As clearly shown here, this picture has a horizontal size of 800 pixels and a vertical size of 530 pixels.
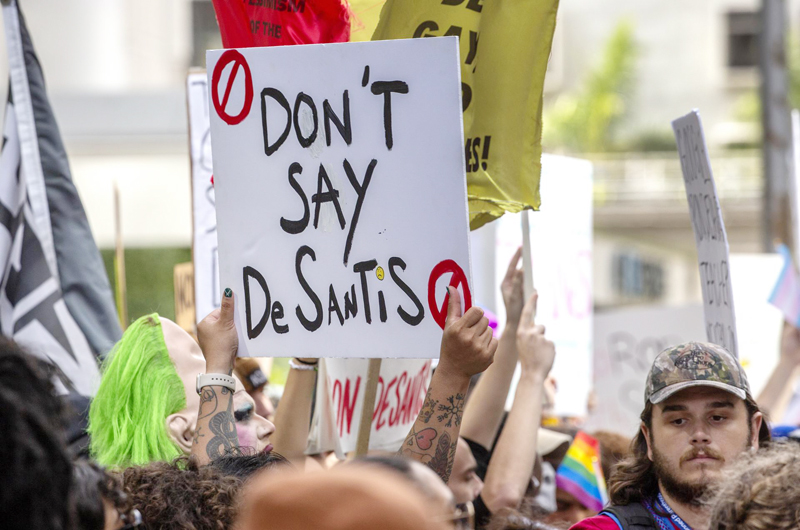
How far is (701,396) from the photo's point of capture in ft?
8.88

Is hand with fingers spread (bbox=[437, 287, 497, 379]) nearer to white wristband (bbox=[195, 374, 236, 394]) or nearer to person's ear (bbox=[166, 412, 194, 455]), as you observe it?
white wristband (bbox=[195, 374, 236, 394])

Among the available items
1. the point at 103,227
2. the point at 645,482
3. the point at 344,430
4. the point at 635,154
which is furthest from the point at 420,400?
the point at 635,154

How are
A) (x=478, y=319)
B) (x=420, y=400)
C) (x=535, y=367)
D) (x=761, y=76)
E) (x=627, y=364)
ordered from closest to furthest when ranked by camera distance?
(x=478, y=319)
(x=535, y=367)
(x=420, y=400)
(x=627, y=364)
(x=761, y=76)

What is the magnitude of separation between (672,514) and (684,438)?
0.66 ft

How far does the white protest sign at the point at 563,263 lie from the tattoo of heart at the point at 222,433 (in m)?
2.37

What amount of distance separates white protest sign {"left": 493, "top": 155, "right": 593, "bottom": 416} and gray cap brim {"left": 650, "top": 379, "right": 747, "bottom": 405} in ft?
→ 6.25

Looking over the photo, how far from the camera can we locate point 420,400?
3574 mm

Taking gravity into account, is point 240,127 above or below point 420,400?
above

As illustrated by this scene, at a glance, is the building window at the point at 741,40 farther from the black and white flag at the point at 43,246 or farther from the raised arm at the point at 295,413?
the raised arm at the point at 295,413

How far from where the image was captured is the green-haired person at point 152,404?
263 cm

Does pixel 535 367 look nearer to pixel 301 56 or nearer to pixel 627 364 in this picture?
pixel 301 56

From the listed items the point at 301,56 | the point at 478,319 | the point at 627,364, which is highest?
the point at 301,56

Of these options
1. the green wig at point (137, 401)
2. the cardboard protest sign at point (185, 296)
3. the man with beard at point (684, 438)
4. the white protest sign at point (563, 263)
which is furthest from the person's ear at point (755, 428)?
Answer: the cardboard protest sign at point (185, 296)

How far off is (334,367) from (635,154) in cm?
2397
